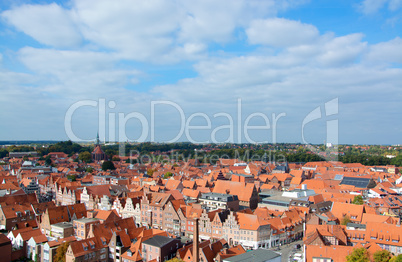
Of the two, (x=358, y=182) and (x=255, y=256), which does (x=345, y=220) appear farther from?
(x=358, y=182)

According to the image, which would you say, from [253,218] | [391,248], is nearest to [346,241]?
[391,248]

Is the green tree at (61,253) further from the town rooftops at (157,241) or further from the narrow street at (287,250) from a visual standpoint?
the narrow street at (287,250)

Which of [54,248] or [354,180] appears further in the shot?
[354,180]

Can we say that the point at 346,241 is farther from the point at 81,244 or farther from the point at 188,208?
the point at 81,244

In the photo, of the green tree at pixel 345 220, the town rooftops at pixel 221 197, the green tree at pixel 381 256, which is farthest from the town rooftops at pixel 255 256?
the town rooftops at pixel 221 197

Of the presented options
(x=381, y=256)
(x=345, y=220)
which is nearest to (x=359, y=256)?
(x=381, y=256)

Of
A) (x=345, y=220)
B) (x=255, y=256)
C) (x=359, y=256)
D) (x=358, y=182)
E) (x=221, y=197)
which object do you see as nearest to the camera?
(x=359, y=256)
